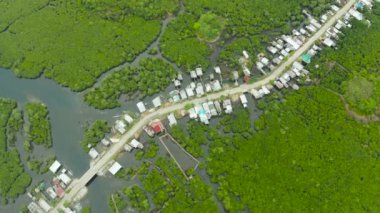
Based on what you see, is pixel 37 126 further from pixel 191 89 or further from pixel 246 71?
pixel 246 71

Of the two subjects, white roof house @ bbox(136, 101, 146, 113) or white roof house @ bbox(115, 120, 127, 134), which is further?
white roof house @ bbox(136, 101, 146, 113)

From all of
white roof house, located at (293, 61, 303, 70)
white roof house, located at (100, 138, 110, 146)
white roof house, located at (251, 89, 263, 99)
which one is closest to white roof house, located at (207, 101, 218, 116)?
white roof house, located at (251, 89, 263, 99)

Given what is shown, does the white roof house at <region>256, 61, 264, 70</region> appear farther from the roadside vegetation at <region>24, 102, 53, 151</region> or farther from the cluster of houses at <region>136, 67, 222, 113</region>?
the roadside vegetation at <region>24, 102, 53, 151</region>

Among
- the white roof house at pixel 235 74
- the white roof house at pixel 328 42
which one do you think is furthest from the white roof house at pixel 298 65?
the white roof house at pixel 235 74

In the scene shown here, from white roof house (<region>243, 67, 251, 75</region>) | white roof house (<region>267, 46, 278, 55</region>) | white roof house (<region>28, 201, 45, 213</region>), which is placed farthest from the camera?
white roof house (<region>267, 46, 278, 55</region>)

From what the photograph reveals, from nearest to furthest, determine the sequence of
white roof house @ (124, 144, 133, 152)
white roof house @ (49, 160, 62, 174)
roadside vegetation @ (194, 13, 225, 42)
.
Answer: white roof house @ (49, 160, 62, 174) < white roof house @ (124, 144, 133, 152) < roadside vegetation @ (194, 13, 225, 42)

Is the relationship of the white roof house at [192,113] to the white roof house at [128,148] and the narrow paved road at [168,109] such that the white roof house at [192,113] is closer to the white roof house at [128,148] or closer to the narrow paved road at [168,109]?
the narrow paved road at [168,109]

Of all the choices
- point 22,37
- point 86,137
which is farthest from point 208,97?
point 22,37
